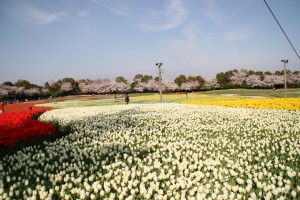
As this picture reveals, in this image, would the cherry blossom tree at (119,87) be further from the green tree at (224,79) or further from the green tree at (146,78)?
the green tree at (224,79)

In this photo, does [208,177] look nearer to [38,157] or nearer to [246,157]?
[246,157]

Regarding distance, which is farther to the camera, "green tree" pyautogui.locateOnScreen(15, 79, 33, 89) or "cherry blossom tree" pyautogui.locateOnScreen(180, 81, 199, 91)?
"cherry blossom tree" pyautogui.locateOnScreen(180, 81, 199, 91)

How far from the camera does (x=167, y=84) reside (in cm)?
13262

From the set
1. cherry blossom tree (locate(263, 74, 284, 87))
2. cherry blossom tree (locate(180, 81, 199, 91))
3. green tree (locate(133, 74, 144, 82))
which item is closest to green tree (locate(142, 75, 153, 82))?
green tree (locate(133, 74, 144, 82))

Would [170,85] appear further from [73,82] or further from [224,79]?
[73,82]

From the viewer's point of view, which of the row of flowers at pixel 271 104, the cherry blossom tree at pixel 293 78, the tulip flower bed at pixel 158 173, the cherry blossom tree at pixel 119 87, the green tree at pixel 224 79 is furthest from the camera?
the cherry blossom tree at pixel 119 87

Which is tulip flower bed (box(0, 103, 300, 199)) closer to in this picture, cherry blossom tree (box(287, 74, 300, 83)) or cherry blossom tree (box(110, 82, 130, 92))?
cherry blossom tree (box(110, 82, 130, 92))

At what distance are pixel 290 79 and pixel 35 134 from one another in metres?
126

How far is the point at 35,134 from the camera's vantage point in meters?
10.7

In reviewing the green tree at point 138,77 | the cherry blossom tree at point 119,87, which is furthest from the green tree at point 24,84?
the green tree at point 138,77

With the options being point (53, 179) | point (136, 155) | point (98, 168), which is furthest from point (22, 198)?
point (136, 155)

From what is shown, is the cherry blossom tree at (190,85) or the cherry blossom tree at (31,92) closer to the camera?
the cherry blossom tree at (31,92)

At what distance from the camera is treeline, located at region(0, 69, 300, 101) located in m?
104

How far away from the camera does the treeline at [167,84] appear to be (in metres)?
104
